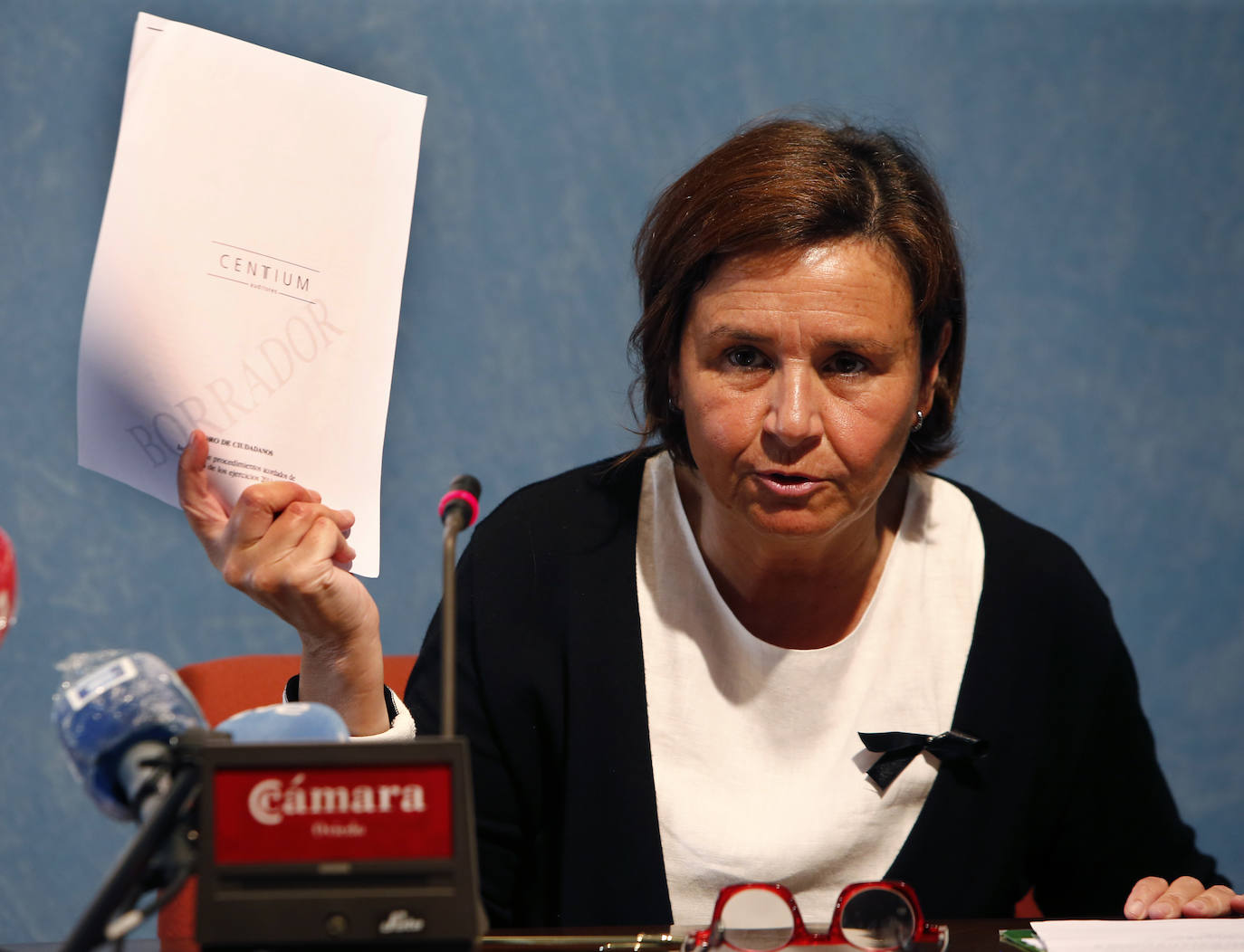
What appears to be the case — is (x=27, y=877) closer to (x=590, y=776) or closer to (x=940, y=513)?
(x=590, y=776)

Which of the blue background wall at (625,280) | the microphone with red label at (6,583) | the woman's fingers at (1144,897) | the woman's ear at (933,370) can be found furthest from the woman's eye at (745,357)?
the blue background wall at (625,280)

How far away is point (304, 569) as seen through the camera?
1.05 metres

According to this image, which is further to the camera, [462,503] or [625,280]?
[625,280]

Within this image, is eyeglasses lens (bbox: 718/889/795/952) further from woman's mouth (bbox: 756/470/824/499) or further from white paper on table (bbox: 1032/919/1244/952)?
woman's mouth (bbox: 756/470/824/499)

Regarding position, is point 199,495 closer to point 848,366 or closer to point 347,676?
point 347,676

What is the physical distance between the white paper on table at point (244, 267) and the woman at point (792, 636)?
0.77 ft

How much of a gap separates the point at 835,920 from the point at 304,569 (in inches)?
20.9

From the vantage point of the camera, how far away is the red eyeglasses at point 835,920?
914 millimetres

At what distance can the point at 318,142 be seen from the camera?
991 millimetres

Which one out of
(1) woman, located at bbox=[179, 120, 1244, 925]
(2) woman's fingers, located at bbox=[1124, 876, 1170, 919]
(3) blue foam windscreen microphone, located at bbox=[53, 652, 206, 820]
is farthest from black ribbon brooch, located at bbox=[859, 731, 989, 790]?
(3) blue foam windscreen microphone, located at bbox=[53, 652, 206, 820]

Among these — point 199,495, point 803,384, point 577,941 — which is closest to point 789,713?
point 803,384

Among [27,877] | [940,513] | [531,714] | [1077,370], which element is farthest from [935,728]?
[27,877]

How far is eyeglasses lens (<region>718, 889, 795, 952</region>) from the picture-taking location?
3.03 ft

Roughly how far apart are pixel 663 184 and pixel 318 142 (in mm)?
1489
